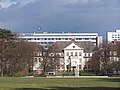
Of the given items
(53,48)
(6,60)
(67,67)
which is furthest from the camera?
(67,67)

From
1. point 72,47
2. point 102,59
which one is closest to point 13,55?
point 102,59

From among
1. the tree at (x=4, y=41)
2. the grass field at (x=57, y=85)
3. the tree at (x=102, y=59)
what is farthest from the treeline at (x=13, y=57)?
the grass field at (x=57, y=85)

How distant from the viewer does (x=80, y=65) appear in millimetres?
186875

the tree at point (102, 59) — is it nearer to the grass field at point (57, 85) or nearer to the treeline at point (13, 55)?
the treeline at point (13, 55)

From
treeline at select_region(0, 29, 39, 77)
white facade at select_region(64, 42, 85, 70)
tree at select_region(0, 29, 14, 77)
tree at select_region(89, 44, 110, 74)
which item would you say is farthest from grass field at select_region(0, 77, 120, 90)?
white facade at select_region(64, 42, 85, 70)

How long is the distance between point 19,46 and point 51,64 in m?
24.2

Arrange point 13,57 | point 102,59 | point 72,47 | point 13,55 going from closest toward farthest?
point 13,55, point 13,57, point 102,59, point 72,47

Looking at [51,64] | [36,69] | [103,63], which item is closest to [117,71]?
[103,63]

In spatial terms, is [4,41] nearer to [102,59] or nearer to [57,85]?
[102,59]

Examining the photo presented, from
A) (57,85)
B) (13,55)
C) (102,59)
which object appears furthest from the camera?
(102,59)

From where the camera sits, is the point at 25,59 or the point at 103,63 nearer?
the point at 25,59

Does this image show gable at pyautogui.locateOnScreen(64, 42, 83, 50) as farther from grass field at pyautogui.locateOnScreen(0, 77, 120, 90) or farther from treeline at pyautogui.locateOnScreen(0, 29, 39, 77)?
grass field at pyautogui.locateOnScreen(0, 77, 120, 90)

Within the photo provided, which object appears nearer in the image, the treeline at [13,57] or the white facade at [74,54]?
the treeline at [13,57]

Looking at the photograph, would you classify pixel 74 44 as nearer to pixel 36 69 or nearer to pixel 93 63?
pixel 36 69
